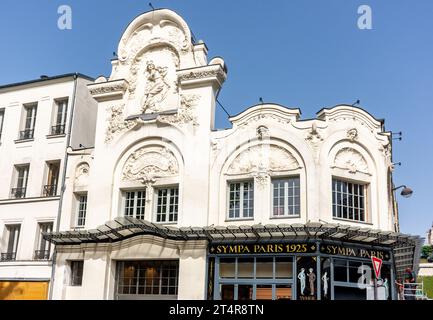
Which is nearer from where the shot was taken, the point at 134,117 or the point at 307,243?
the point at 307,243

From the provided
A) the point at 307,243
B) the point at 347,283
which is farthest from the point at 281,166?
the point at 347,283

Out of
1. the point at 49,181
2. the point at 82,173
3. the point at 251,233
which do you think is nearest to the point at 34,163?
the point at 49,181

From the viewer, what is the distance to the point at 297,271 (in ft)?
66.8

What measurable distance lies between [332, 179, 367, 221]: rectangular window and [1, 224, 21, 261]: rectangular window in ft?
56.0

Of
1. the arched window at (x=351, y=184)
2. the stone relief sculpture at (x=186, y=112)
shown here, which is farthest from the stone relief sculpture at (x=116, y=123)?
the arched window at (x=351, y=184)

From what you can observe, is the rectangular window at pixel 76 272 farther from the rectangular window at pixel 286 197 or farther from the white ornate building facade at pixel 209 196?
the rectangular window at pixel 286 197

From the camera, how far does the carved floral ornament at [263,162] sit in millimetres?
22078

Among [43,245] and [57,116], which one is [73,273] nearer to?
[43,245]

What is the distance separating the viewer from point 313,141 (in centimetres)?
2180

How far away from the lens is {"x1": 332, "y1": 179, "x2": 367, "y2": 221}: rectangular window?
21688mm

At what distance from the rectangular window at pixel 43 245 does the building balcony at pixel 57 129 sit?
5.00 metres

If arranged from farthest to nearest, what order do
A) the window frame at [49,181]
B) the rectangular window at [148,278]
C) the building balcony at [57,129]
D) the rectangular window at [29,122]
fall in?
1. the rectangular window at [29,122]
2. the building balcony at [57,129]
3. the window frame at [49,181]
4. the rectangular window at [148,278]

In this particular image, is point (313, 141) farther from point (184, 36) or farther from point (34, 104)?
point (34, 104)
